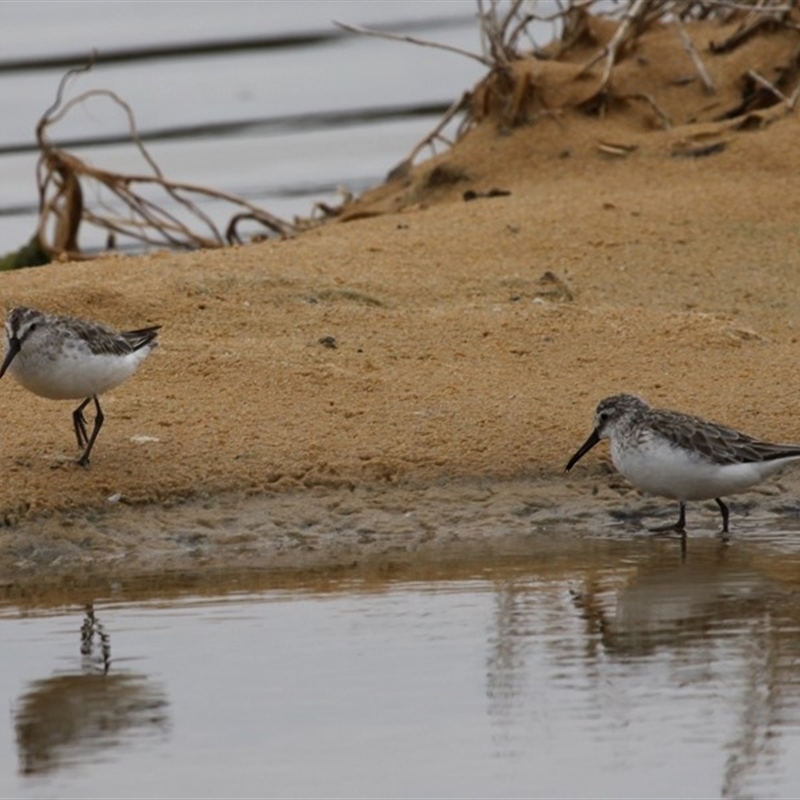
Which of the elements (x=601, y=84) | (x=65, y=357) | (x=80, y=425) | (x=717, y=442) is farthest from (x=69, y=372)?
(x=601, y=84)

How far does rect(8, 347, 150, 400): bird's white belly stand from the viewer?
9836mm

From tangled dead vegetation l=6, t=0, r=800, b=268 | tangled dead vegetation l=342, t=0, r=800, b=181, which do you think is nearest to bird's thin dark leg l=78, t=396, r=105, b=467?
tangled dead vegetation l=6, t=0, r=800, b=268

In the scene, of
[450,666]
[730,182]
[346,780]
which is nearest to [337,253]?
[730,182]

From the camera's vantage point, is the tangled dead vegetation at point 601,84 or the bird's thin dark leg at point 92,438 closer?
the bird's thin dark leg at point 92,438

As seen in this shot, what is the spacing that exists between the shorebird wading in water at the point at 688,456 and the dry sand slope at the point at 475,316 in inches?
20.9

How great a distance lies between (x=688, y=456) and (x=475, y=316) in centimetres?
270

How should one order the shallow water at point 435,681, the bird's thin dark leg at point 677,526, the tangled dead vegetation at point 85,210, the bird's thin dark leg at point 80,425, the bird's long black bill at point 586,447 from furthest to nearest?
the tangled dead vegetation at point 85,210
the bird's thin dark leg at point 80,425
the bird's long black bill at point 586,447
the bird's thin dark leg at point 677,526
the shallow water at point 435,681

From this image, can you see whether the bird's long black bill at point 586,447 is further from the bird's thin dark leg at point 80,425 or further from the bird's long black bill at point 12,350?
the bird's long black bill at point 12,350

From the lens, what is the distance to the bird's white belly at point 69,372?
9836 mm

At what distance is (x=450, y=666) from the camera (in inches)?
317

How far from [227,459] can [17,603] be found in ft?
4.95

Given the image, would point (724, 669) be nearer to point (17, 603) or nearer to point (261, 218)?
point (17, 603)

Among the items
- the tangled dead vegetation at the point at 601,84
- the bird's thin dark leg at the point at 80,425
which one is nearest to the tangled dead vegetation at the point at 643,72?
the tangled dead vegetation at the point at 601,84

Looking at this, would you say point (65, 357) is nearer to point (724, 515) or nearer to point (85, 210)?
point (724, 515)
